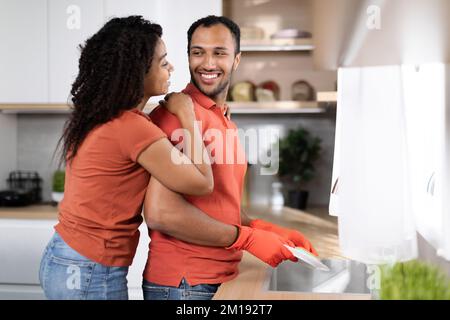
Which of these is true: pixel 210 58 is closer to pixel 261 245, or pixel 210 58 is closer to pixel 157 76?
pixel 157 76

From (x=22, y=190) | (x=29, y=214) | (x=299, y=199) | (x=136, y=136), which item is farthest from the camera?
(x=299, y=199)

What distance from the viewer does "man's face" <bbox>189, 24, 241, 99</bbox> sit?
85cm

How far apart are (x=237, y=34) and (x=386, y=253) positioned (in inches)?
24.5

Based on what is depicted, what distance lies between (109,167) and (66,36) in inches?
45.5

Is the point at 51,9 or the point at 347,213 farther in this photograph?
the point at 51,9

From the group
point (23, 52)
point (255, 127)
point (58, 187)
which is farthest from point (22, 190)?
point (255, 127)

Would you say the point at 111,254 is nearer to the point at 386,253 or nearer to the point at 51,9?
the point at 386,253

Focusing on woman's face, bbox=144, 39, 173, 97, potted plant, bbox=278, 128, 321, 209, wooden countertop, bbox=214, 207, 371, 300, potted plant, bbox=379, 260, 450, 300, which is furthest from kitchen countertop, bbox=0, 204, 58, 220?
potted plant, bbox=379, 260, 450, 300

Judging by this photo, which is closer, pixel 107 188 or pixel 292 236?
pixel 107 188

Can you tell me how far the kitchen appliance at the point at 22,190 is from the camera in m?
1.79

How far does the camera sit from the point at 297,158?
6.82 feet

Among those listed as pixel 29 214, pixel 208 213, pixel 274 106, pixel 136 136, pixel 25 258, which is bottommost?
pixel 25 258

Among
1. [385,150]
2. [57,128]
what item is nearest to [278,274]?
[385,150]

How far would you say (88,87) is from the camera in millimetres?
743
